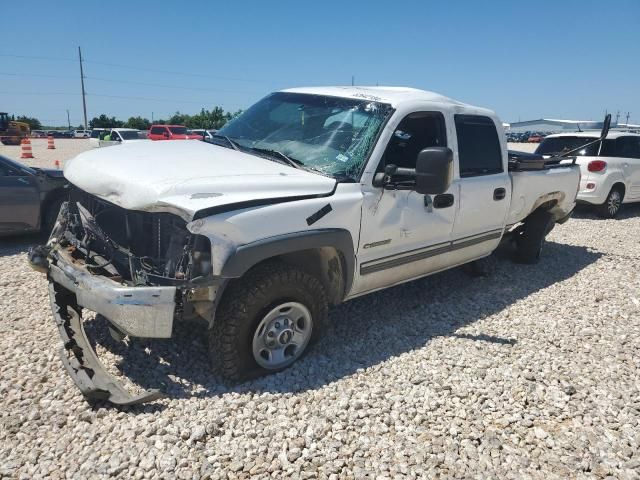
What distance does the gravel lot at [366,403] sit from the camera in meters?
2.50

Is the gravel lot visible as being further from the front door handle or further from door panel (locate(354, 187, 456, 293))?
the front door handle

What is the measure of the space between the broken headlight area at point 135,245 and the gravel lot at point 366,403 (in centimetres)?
75

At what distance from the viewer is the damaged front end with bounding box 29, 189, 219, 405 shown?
2648mm

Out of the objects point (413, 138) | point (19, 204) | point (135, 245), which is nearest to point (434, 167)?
point (413, 138)

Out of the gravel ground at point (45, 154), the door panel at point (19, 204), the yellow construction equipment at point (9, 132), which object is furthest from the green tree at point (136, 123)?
the door panel at point (19, 204)

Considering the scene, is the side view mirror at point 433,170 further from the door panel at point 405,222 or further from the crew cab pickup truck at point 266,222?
the door panel at point 405,222

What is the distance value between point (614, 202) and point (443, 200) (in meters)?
7.48

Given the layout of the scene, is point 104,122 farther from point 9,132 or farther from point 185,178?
point 185,178

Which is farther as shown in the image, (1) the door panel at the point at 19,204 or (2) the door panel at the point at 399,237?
(1) the door panel at the point at 19,204

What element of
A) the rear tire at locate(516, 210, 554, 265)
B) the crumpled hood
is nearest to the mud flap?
the crumpled hood

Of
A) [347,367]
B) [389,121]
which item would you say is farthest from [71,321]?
[389,121]

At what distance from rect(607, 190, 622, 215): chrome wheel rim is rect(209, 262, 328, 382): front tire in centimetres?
852

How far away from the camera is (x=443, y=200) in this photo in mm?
3973

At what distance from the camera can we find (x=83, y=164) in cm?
341
